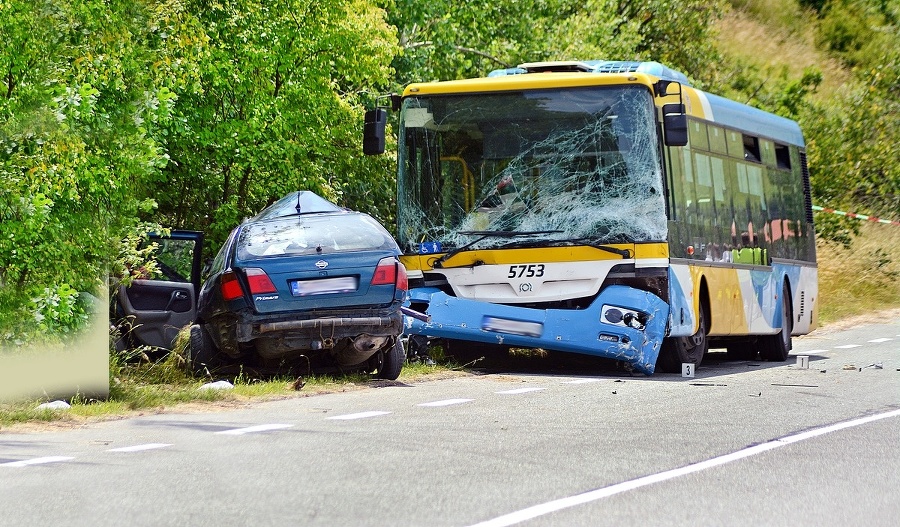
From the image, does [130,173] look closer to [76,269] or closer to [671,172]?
[76,269]

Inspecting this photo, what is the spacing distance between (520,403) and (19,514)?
6319mm

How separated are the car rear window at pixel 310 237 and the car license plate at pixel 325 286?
0.89 ft

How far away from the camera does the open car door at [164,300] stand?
51.4 ft

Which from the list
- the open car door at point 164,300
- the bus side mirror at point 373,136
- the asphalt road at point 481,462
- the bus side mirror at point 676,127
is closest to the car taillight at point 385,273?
the asphalt road at point 481,462

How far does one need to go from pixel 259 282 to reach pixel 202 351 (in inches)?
49.3

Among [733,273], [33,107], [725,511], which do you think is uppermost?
[33,107]

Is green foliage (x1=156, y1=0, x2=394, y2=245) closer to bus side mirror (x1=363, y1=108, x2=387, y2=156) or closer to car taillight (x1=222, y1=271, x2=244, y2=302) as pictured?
bus side mirror (x1=363, y1=108, x2=387, y2=156)

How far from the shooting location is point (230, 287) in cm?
1438

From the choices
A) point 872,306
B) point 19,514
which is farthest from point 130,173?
point 872,306

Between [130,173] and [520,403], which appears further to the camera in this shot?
[130,173]

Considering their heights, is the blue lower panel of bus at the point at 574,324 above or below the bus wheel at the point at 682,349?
above

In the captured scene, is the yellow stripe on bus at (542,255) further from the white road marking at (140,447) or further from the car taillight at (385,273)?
the white road marking at (140,447)

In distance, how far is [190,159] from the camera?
19516 mm

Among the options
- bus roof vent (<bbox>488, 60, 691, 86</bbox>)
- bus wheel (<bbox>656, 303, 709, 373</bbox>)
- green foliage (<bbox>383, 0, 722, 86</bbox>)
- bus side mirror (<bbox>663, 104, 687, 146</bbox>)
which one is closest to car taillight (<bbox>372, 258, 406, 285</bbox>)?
bus side mirror (<bbox>663, 104, 687, 146</bbox>)
